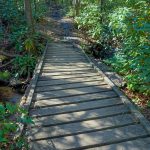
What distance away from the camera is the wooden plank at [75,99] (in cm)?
600

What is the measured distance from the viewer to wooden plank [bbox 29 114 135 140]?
4.68m

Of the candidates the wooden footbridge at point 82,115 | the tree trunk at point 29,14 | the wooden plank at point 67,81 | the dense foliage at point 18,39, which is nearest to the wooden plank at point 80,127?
the wooden footbridge at point 82,115

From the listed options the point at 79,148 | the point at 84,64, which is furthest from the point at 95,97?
the point at 84,64

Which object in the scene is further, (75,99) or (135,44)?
(135,44)

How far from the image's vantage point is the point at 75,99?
6.18 metres

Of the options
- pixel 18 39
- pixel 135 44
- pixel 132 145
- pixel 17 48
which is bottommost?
pixel 132 145

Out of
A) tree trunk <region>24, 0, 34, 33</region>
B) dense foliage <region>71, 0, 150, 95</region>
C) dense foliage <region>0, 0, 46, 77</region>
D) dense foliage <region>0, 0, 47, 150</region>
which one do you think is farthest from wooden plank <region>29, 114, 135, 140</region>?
tree trunk <region>24, 0, 34, 33</region>

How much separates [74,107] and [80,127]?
885 mm

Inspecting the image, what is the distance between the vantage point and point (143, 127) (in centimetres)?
484

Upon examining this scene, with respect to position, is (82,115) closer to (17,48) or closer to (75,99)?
(75,99)

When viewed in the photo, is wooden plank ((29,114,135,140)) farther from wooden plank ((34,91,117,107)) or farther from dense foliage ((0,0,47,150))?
dense foliage ((0,0,47,150))

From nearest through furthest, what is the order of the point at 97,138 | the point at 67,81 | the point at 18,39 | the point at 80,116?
the point at 97,138 < the point at 80,116 < the point at 67,81 < the point at 18,39

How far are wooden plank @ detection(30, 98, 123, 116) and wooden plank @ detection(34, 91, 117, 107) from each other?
0.14 m

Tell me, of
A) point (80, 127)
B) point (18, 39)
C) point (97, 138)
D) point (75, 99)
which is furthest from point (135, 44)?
point (18, 39)
